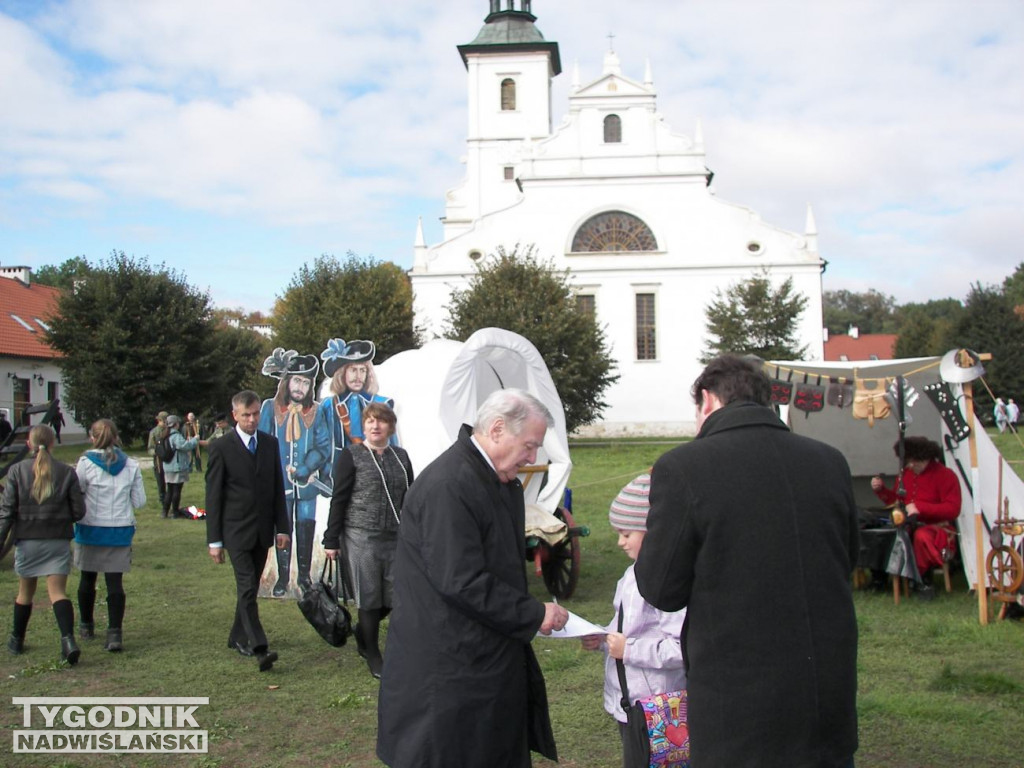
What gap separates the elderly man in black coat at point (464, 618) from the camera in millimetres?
3209

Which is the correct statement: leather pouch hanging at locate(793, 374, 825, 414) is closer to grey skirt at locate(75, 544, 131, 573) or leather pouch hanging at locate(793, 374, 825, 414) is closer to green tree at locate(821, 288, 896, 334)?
grey skirt at locate(75, 544, 131, 573)

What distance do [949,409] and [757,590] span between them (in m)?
6.49

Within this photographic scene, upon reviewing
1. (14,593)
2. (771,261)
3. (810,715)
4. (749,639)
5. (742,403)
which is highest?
(771,261)

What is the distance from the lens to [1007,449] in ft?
85.9

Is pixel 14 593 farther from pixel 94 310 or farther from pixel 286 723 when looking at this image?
pixel 94 310

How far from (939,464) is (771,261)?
113ft

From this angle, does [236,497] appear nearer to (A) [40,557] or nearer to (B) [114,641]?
(A) [40,557]

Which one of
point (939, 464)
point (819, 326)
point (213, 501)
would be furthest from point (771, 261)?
point (213, 501)

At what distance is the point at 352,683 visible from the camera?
660 centimetres

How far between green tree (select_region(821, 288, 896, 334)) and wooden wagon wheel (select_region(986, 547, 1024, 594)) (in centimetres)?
9864

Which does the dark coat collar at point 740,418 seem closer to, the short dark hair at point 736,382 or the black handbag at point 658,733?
the short dark hair at point 736,382

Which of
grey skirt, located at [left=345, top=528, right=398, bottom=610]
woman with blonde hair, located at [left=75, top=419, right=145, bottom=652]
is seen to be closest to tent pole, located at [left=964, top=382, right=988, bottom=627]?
grey skirt, located at [left=345, top=528, right=398, bottom=610]

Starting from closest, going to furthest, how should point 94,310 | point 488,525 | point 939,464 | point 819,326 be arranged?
point 488,525 → point 939,464 → point 94,310 → point 819,326

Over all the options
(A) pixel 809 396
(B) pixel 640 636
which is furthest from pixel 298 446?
(B) pixel 640 636
